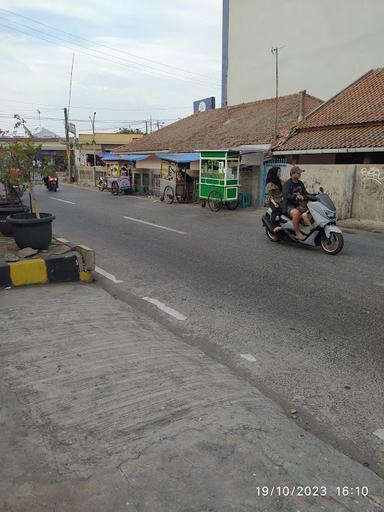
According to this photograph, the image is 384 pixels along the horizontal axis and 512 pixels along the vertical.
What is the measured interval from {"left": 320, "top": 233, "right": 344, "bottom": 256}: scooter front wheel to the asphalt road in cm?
16

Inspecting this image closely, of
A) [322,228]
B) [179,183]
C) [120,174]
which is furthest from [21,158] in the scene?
[120,174]

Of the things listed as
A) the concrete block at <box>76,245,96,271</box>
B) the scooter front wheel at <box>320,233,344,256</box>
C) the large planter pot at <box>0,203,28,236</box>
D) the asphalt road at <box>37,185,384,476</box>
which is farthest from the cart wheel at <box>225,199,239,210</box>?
the concrete block at <box>76,245,96,271</box>

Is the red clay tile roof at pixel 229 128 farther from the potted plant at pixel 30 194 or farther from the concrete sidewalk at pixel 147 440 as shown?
the concrete sidewalk at pixel 147 440

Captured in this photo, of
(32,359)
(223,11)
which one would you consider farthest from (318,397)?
(223,11)

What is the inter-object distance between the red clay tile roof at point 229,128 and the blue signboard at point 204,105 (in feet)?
8.84

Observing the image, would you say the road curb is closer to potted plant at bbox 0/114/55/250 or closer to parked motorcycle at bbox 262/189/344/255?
potted plant at bbox 0/114/55/250

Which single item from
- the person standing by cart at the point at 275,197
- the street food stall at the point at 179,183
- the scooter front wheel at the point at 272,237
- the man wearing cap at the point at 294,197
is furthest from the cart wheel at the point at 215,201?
the man wearing cap at the point at 294,197

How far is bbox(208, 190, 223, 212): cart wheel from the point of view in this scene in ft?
53.7

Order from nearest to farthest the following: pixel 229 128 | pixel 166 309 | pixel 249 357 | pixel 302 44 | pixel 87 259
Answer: pixel 249 357, pixel 166 309, pixel 87 259, pixel 229 128, pixel 302 44

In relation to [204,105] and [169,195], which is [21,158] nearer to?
[169,195]

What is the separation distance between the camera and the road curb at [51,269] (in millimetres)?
5758

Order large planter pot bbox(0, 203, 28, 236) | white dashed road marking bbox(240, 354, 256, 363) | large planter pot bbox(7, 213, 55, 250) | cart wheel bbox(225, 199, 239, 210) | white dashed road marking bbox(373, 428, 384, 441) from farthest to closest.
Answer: cart wheel bbox(225, 199, 239, 210), large planter pot bbox(0, 203, 28, 236), large planter pot bbox(7, 213, 55, 250), white dashed road marking bbox(240, 354, 256, 363), white dashed road marking bbox(373, 428, 384, 441)

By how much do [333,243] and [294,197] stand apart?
4.06 ft

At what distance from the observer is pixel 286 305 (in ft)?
18.0
